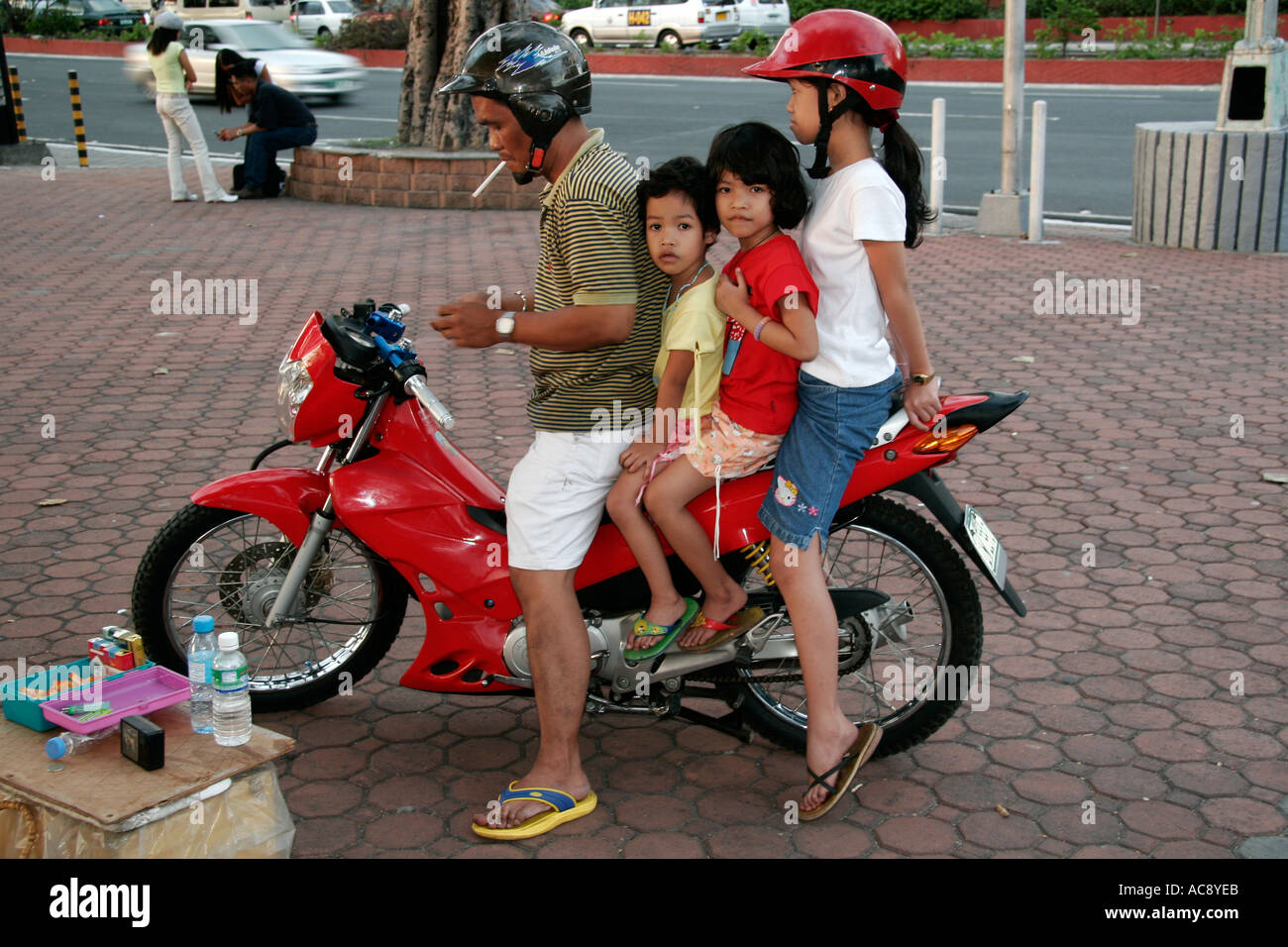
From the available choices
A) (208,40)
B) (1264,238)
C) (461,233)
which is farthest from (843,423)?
(208,40)

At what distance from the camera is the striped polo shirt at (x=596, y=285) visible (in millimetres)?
3158

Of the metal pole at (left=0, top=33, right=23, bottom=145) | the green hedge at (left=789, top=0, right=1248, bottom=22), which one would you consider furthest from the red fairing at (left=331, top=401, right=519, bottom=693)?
the green hedge at (left=789, top=0, right=1248, bottom=22)

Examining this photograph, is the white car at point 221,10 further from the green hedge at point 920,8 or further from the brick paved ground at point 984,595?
the brick paved ground at point 984,595

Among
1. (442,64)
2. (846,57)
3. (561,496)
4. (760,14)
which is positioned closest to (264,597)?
(561,496)

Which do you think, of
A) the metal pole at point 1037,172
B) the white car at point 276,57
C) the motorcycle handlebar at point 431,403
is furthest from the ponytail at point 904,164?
the white car at point 276,57

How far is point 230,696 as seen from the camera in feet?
10.1

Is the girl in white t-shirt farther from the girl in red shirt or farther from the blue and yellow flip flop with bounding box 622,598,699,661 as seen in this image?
the blue and yellow flip flop with bounding box 622,598,699,661

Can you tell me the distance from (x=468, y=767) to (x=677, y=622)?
0.75m

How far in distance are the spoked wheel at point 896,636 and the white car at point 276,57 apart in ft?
60.6

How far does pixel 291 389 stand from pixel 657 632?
1.15 m

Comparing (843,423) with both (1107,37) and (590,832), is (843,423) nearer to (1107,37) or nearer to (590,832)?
(590,832)

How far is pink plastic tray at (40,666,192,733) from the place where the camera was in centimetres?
298

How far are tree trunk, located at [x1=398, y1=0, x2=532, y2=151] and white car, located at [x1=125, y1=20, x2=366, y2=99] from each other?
6811mm

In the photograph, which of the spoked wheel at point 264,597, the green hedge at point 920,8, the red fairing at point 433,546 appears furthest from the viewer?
the green hedge at point 920,8
